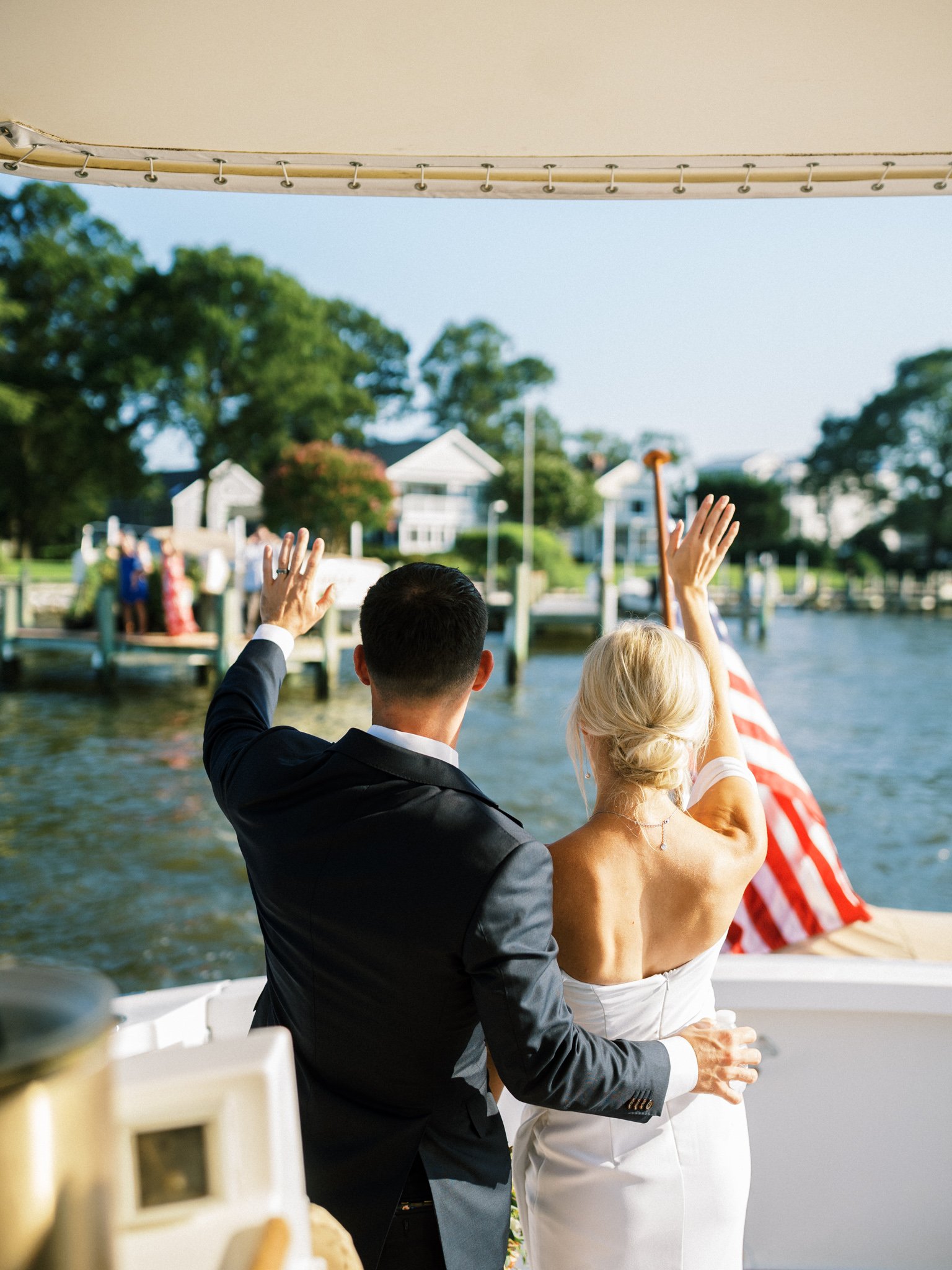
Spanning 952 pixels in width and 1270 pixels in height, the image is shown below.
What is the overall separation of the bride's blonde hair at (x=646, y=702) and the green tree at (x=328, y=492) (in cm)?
3559

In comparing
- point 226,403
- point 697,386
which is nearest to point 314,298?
point 226,403

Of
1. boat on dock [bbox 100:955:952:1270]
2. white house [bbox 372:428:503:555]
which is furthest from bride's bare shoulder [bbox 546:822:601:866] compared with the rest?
white house [bbox 372:428:503:555]

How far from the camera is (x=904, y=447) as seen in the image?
2420 inches

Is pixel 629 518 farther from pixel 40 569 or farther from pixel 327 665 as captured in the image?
pixel 327 665

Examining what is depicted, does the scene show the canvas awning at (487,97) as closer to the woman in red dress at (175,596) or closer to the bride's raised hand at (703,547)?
the bride's raised hand at (703,547)

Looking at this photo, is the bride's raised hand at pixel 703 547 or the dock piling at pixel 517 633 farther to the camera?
the dock piling at pixel 517 633

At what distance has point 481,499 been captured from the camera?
49125mm

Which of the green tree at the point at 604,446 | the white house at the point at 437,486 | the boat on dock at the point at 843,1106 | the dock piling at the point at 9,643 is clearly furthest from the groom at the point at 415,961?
the green tree at the point at 604,446

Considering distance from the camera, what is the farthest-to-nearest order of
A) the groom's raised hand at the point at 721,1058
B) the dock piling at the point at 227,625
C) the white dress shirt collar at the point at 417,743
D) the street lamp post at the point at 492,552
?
the street lamp post at the point at 492,552, the dock piling at the point at 227,625, the groom's raised hand at the point at 721,1058, the white dress shirt collar at the point at 417,743

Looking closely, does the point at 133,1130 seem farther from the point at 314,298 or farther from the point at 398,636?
the point at 314,298

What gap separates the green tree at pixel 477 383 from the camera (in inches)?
2255

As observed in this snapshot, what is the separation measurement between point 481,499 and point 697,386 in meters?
20.9

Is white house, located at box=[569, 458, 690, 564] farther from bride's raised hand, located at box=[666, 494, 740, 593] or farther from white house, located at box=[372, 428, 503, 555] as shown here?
bride's raised hand, located at box=[666, 494, 740, 593]

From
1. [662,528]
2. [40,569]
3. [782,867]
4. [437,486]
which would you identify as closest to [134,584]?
[782,867]
